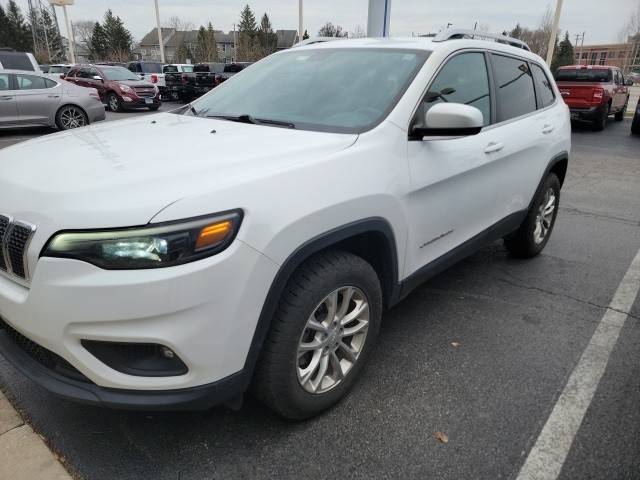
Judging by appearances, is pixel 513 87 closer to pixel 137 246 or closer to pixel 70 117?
pixel 137 246

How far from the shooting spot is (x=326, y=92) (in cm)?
286

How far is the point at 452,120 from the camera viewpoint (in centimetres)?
244

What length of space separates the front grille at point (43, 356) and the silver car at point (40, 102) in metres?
10.6

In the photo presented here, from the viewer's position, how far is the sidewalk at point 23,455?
2.04 metres

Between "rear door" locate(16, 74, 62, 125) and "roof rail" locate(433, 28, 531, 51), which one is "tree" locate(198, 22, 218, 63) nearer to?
"rear door" locate(16, 74, 62, 125)

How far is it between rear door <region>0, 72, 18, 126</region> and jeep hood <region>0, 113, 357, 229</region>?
9.86m

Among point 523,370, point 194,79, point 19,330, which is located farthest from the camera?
point 194,79

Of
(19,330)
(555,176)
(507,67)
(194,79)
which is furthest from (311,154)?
(194,79)

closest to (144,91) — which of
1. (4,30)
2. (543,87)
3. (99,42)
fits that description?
(543,87)

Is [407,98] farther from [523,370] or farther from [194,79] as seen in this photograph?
[194,79]

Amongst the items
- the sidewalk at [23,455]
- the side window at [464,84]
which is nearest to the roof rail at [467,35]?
the side window at [464,84]

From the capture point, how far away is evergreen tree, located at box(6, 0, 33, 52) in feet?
204

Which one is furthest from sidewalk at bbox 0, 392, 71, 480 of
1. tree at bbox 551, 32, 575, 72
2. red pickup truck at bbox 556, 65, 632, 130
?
tree at bbox 551, 32, 575, 72

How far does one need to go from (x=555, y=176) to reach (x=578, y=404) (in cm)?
246
